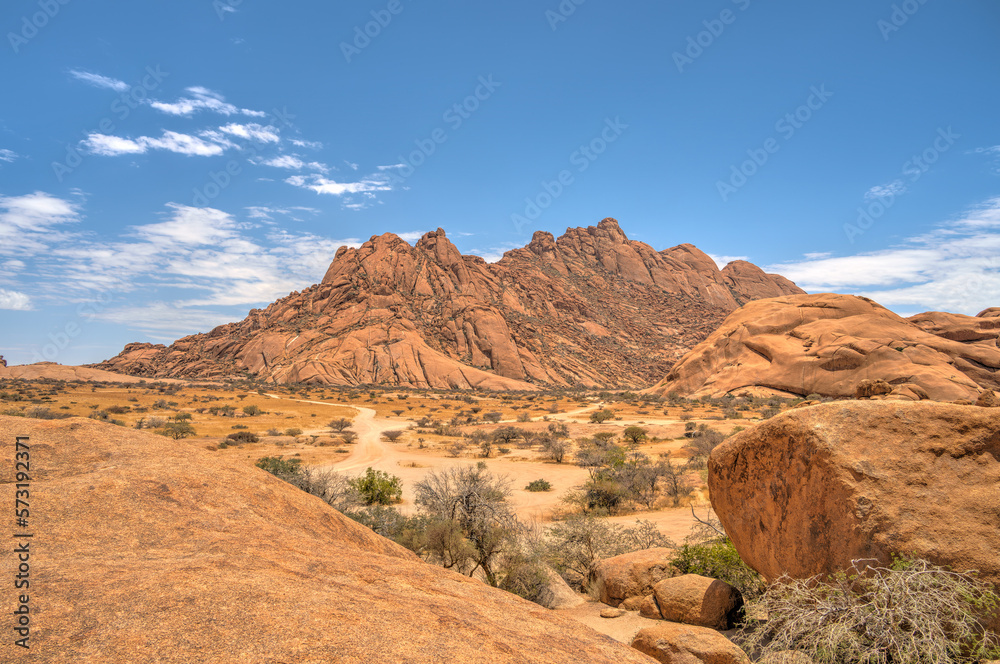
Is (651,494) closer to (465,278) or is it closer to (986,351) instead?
(986,351)

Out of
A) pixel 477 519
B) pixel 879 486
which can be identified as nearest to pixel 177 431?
pixel 477 519

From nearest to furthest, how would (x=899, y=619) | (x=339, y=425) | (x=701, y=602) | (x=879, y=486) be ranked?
(x=899, y=619) → (x=879, y=486) → (x=701, y=602) → (x=339, y=425)

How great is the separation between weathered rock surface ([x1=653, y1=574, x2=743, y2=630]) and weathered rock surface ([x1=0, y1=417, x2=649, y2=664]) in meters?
3.66

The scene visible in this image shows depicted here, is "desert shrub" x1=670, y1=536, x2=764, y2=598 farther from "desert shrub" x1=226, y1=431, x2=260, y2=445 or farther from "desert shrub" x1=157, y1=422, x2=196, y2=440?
"desert shrub" x1=157, y1=422, x2=196, y2=440

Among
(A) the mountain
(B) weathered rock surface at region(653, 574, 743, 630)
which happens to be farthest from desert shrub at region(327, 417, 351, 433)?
(A) the mountain

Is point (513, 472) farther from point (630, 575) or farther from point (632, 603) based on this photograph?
point (632, 603)

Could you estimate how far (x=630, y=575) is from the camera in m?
8.42

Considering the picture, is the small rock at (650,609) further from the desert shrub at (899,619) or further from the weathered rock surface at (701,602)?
the desert shrub at (899,619)

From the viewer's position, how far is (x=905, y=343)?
47.3m

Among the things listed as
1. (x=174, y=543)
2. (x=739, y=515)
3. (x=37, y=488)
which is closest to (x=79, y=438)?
(x=37, y=488)

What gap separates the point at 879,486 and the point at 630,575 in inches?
177

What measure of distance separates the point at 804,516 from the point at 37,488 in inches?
298

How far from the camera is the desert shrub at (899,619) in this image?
4277 mm

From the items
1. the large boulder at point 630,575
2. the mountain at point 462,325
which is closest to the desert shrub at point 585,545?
the large boulder at point 630,575
